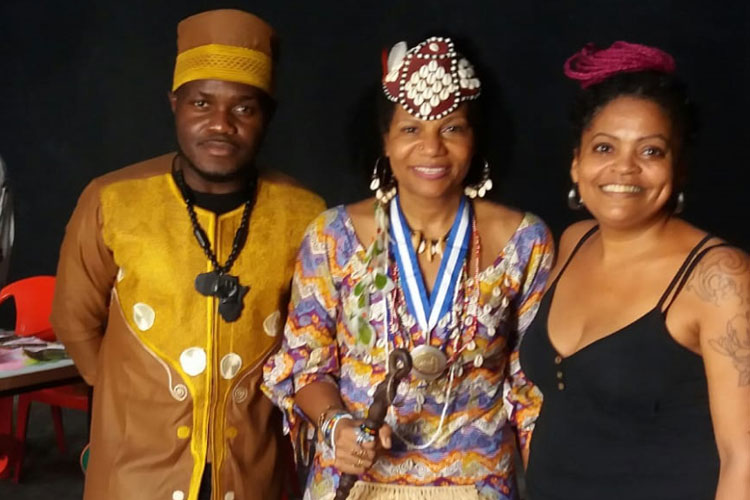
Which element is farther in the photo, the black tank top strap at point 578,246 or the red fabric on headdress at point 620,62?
the black tank top strap at point 578,246

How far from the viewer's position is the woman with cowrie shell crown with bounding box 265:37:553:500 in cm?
188

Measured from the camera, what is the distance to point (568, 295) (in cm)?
174

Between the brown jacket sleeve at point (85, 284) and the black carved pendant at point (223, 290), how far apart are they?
25 cm

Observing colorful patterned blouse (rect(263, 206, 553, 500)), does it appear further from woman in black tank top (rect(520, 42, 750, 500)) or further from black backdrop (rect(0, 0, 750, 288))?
black backdrop (rect(0, 0, 750, 288))

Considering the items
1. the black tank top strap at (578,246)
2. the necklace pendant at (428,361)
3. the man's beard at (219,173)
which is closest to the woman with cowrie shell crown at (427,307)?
the necklace pendant at (428,361)

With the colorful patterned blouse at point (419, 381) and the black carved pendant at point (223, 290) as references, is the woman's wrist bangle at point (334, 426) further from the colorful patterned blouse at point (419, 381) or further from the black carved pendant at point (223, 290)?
the black carved pendant at point (223, 290)

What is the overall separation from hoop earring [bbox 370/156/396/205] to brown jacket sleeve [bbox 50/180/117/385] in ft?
2.12

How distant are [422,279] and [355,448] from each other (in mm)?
386

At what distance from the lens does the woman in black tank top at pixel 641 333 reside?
142 cm

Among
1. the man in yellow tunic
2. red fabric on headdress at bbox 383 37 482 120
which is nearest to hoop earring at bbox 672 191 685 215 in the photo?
red fabric on headdress at bbox 383 37 482 120

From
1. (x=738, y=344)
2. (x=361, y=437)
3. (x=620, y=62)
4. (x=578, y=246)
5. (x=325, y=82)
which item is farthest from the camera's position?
(x=325, y=82)

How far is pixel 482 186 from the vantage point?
200 cm

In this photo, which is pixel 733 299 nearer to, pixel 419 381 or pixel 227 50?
pixel 419 381

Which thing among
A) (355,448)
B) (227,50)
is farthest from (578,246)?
(227,50)
